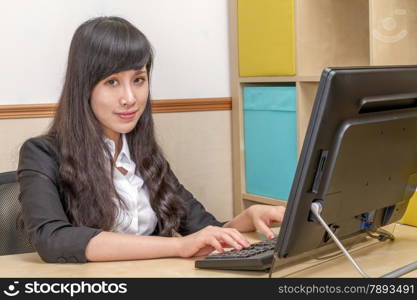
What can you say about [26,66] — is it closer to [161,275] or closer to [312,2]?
[312,2]

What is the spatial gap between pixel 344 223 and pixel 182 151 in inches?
67.4

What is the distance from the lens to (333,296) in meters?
1.10

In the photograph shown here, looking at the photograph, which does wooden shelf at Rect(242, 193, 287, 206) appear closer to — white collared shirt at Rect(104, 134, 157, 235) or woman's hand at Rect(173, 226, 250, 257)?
white collared shirt at Rect(104, 134, 157, 235)

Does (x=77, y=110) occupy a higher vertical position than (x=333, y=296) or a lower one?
higher

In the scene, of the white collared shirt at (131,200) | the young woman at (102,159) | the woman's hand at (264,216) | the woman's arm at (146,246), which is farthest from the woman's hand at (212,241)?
the white collared shirt at (131,200)

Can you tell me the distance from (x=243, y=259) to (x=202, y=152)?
66.7 inches

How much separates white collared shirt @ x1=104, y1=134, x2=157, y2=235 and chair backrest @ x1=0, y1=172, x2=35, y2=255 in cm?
29

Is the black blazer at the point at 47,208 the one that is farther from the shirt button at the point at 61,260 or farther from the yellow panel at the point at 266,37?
the yellow panel at the point at 266,37

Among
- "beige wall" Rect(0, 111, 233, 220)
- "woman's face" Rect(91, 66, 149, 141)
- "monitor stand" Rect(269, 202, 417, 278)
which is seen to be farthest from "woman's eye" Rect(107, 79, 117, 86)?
"beige wall" Rect(0, 111, 233, 220)

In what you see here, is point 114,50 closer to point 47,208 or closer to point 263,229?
point 47,208

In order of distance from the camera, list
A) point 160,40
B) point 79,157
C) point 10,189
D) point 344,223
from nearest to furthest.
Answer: point 344,223 < point 79,157 < point 10,189 < point 160,40

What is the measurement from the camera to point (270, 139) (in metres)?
2.76

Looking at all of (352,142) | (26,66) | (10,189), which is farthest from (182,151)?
(352,142)

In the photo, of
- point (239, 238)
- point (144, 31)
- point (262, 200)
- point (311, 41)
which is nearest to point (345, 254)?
point (239, 238)
